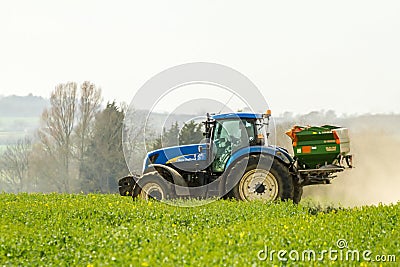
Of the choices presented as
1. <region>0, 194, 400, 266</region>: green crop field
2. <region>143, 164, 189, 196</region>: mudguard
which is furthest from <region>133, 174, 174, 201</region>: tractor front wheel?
<region>0, 194, 400, 266</region>: green crop field

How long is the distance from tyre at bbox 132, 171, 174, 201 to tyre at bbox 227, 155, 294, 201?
1.56 metres

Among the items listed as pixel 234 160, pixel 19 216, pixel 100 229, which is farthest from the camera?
pixel 234 160

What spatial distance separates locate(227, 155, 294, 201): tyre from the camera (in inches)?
533

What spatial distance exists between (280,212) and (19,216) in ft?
17.5

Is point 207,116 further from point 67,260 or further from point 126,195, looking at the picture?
point 67,260

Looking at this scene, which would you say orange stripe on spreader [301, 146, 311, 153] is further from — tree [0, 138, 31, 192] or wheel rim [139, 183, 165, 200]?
tree [0, 138, 31, 192]

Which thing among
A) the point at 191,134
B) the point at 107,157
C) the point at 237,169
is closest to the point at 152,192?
the point at 191,134

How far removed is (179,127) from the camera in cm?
1450

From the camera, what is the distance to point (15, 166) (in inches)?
1155

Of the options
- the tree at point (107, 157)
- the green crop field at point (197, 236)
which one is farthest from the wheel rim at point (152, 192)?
the tree at point (107, 157)

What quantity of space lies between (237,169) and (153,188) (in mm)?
2175

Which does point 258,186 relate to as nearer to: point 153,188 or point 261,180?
point 261,180

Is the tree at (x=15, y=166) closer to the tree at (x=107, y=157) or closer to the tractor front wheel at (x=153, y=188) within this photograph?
the tree at (x=107, y=157)

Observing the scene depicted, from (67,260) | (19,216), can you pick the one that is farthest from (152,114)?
(67,260)
